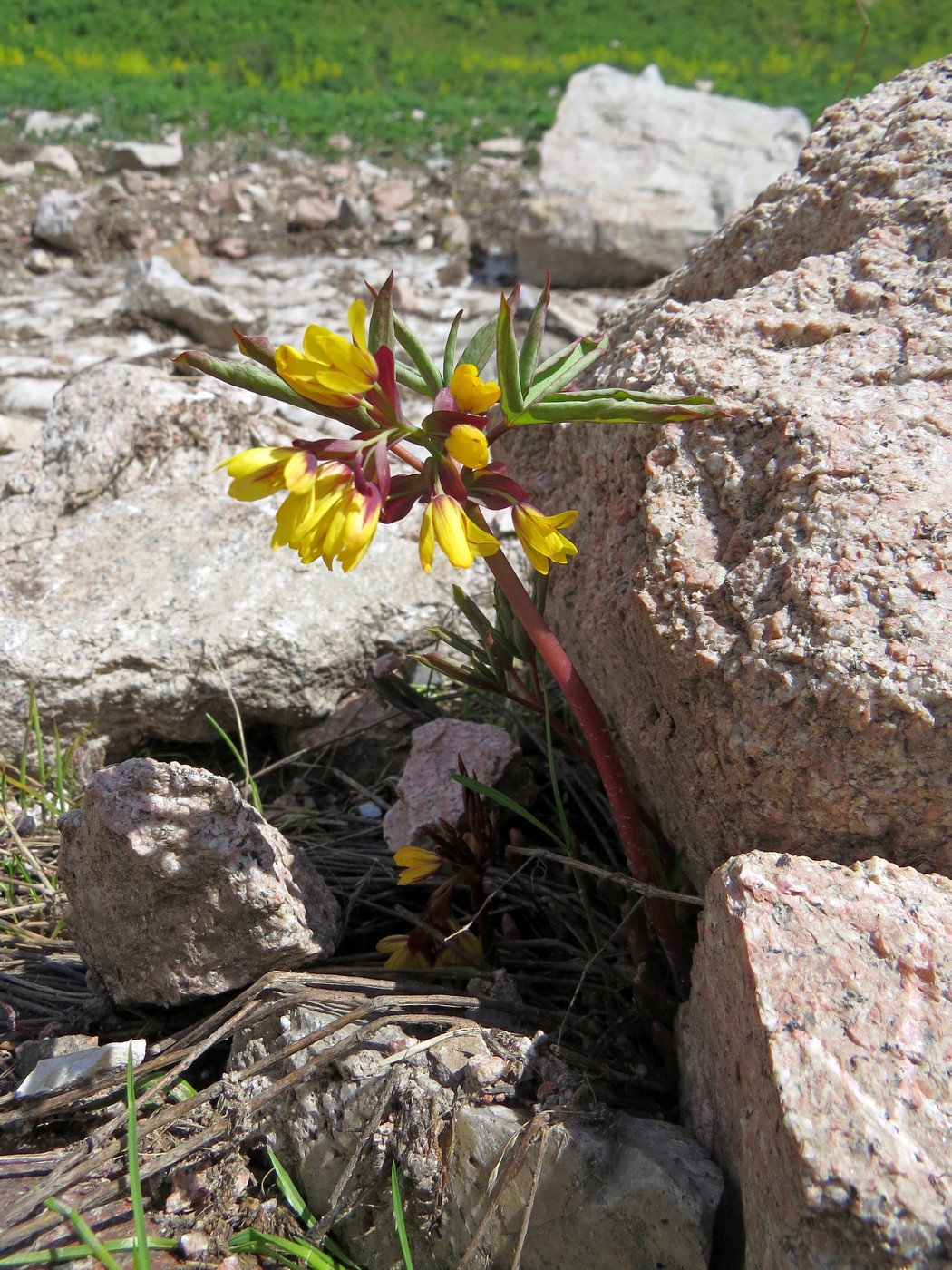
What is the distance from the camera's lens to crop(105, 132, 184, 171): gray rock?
7.32 m

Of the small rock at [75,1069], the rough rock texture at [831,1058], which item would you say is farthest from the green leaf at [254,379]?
the small rock at [75,1069]

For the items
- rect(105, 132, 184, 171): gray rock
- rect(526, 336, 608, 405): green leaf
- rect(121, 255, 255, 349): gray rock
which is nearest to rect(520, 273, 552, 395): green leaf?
rect(526, 336, 608, 405): green leaf

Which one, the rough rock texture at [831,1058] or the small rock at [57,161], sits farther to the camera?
the small rock at [57,161]

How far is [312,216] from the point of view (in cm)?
697

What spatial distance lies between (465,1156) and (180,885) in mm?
661

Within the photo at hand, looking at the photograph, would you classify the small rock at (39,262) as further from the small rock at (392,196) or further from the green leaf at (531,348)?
the green leaf at (531,348)

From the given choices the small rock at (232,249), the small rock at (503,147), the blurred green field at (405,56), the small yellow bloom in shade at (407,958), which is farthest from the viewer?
the small rock at (503,147)

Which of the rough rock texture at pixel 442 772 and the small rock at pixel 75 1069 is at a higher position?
the rough rock texture at pixel 442 772

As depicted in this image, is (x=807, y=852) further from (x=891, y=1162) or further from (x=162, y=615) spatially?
(x=162, y=615)

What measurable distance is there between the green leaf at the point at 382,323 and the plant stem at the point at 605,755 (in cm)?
36

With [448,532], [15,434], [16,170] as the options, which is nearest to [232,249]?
[16,170]

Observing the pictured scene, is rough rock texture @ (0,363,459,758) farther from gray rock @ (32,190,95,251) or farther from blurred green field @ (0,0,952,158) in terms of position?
blurred green field @ (0,0,952,158)

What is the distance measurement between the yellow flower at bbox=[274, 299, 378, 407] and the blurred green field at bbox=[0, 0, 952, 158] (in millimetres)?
8076

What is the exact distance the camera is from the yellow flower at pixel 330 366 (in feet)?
3.93
